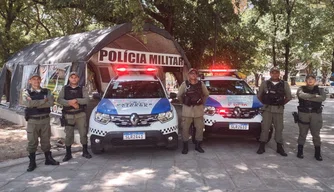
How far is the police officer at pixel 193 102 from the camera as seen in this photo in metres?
6.96

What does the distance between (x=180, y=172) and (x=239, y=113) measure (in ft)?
7.89

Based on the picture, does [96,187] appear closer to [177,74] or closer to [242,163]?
[242,163]

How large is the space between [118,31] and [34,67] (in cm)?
431

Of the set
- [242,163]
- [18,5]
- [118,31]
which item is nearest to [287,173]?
[242,163]

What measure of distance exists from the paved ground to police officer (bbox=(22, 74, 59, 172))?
516 millimetres

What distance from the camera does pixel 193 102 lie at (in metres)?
6.95

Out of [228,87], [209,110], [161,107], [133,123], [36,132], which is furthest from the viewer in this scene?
[228,87]

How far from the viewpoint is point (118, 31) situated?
30.8 ft

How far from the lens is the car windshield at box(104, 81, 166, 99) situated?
7.45m

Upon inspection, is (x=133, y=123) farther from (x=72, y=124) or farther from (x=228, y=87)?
(x=228, y=87)

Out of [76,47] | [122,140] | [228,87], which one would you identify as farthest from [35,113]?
[228,87]

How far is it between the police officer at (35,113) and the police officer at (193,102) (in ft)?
9.36

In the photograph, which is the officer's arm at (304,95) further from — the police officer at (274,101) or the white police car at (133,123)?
the white police car at (133,123)

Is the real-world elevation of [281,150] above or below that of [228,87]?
below
